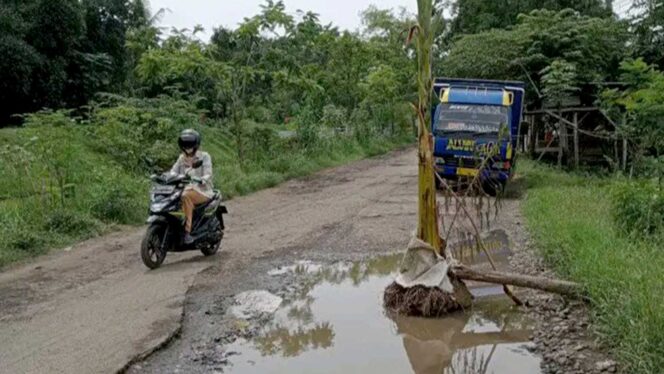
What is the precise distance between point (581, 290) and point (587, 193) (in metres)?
6.04

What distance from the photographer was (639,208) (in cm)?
668

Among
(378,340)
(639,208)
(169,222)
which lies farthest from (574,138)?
(378,340)

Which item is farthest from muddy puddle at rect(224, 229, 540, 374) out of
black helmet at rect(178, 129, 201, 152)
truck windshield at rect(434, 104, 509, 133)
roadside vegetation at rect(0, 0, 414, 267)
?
truck windshield at rect(434, 104, 509, 133)

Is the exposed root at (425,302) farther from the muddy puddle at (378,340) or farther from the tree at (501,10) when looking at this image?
the tree at (501,10)

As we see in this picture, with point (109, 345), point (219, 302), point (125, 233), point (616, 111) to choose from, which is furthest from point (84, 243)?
point (616, 111)

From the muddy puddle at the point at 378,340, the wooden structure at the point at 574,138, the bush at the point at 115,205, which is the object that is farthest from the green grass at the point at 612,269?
the wooden structure at the point at 574,138

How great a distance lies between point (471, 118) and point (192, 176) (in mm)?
6881

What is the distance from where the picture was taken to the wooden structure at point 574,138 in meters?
15.1

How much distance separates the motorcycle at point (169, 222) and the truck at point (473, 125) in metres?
5.88

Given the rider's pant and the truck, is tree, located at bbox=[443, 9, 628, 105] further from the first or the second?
the rider's pant

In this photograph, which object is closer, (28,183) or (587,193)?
(28,183)

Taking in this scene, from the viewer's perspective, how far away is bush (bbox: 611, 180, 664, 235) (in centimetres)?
645

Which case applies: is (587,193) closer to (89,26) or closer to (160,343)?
(160,343)

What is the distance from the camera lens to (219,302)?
5652mm
